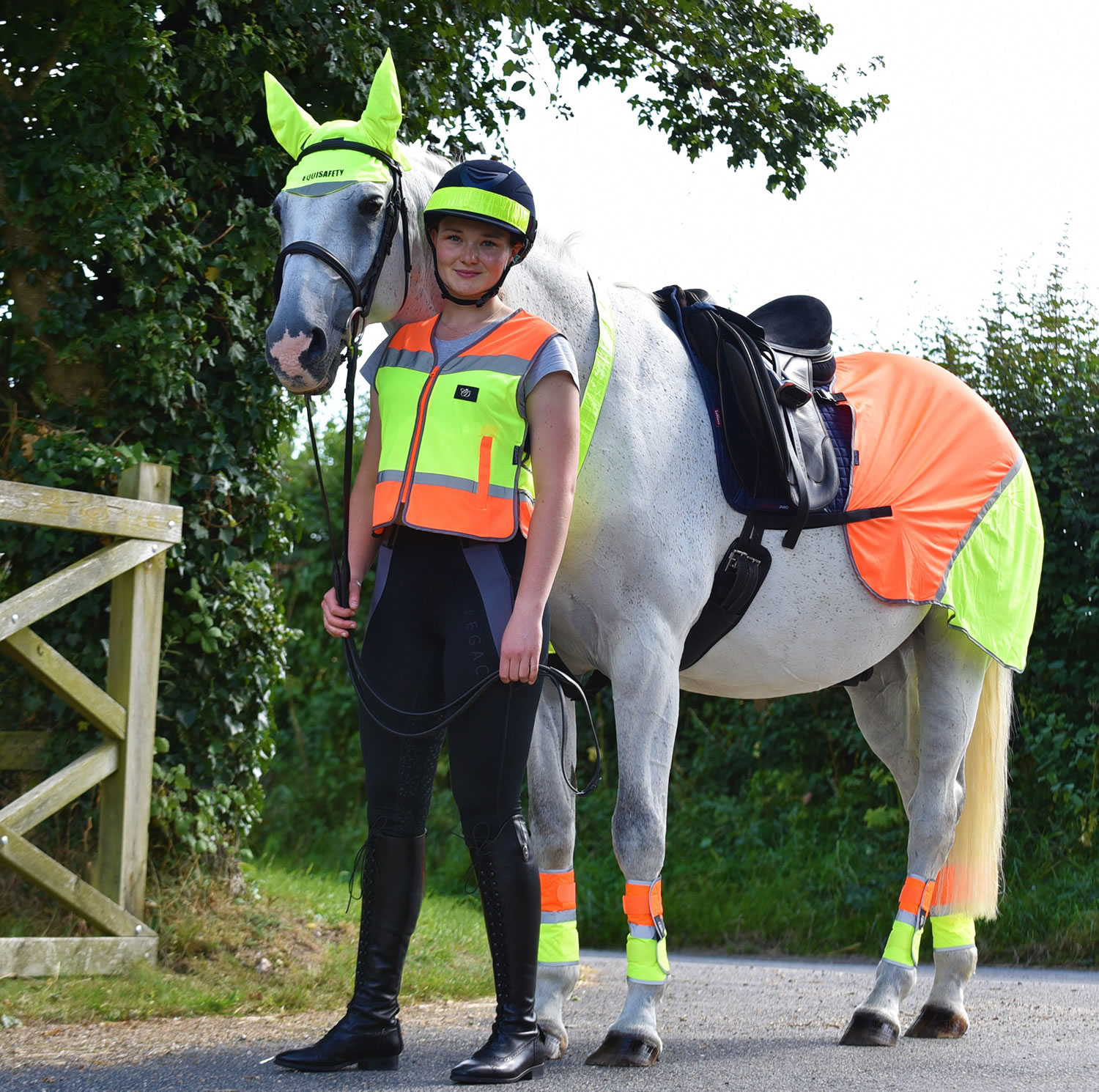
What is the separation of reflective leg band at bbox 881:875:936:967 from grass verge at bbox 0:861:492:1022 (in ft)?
5.71

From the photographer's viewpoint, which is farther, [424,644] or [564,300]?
[564,300]

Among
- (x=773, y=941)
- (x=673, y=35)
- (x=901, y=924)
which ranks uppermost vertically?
(x=673, y=35)

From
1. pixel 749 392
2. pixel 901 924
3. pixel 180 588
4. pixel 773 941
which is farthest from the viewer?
pixel 773 941

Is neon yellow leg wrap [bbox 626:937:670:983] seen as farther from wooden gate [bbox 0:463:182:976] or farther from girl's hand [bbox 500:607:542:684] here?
wooden gate [bbox 0:463:182:976]

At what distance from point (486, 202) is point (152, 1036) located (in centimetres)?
265

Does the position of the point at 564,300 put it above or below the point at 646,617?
above

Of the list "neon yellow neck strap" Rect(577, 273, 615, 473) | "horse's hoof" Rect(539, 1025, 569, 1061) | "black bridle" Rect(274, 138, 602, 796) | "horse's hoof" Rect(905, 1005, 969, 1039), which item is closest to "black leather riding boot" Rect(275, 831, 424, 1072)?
"black bridle" Rect(274, 138, 602, 796)

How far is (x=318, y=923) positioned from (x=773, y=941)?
3.54 metres

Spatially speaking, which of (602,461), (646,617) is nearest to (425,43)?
(602,461)

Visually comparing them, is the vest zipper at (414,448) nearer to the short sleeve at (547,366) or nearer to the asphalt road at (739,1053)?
the short sleeve at (547,366)

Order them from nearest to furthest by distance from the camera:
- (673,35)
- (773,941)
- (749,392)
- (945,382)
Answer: (749,392)
(945,382)
(673,35)
(773,941)

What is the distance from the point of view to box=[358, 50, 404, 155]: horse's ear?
3.40m

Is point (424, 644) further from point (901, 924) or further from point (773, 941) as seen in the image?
point (773, 941)

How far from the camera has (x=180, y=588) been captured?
5156 millimetres
